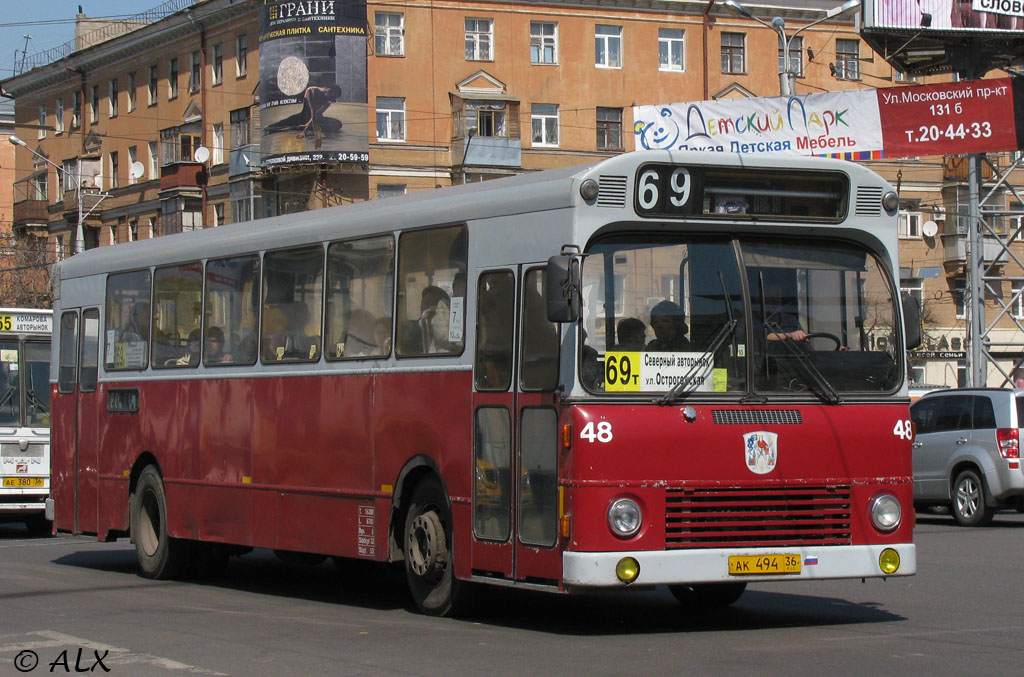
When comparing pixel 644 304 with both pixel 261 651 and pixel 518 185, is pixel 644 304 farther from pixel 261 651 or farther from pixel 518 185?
pixel 261 651

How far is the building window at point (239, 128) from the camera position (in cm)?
6141

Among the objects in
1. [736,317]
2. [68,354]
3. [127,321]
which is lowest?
[736,317]

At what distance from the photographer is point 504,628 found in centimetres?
1094

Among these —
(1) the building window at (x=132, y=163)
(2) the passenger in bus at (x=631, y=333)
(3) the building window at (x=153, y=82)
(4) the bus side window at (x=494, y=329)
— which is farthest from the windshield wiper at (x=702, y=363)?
(1) the building window at (x=132, y=163)

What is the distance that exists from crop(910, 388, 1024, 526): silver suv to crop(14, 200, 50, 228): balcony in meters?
61.9

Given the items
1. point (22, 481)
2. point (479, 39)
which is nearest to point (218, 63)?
point (479, 39)

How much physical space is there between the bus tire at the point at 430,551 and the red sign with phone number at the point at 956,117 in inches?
811

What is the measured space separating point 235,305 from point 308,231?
54.9 inches

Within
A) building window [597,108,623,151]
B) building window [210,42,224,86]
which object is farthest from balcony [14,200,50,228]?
building window [597,108,623,151]

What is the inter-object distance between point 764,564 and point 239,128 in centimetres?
5407

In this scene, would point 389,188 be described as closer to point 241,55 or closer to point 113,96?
point 241,55

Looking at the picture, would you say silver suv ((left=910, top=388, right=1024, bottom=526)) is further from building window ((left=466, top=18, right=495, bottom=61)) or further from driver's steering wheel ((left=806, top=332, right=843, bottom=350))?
building window ((left=466, top=18, right=495, bottom=61))

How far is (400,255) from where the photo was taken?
477 inches

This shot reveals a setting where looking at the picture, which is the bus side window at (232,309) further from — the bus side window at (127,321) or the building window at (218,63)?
the building window at (218,63)
